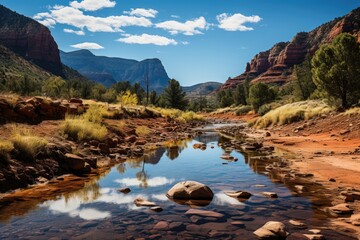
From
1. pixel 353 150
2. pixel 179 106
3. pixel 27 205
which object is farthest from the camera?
pixel 179 106

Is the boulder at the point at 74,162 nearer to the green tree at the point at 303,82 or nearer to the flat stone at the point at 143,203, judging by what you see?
the flat stone at the point at 143,203

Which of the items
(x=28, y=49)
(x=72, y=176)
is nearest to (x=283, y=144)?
(x=72, y=176)

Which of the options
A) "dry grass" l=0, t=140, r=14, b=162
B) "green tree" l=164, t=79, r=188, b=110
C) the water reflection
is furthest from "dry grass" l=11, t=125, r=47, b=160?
"green tree" l=164, t=79, r=188, b=110

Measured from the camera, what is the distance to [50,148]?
43.3 ft

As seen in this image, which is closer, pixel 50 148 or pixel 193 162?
pixel 50 148

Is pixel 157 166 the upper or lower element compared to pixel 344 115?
lower

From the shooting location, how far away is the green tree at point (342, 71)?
28.2 meters

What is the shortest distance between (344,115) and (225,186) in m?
19.7

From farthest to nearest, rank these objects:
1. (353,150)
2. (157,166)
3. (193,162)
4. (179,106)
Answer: (179,106)
(353,150)
(193,162)
(157,166)

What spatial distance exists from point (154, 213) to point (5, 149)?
627 centimetres

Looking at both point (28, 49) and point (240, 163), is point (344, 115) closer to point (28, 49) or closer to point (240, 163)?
point (240, 163)

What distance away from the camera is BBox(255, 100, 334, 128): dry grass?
31.0 metres

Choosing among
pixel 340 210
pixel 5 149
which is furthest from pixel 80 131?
pixel 340 210

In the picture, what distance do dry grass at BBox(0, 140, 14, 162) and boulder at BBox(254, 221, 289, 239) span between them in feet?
28.0
